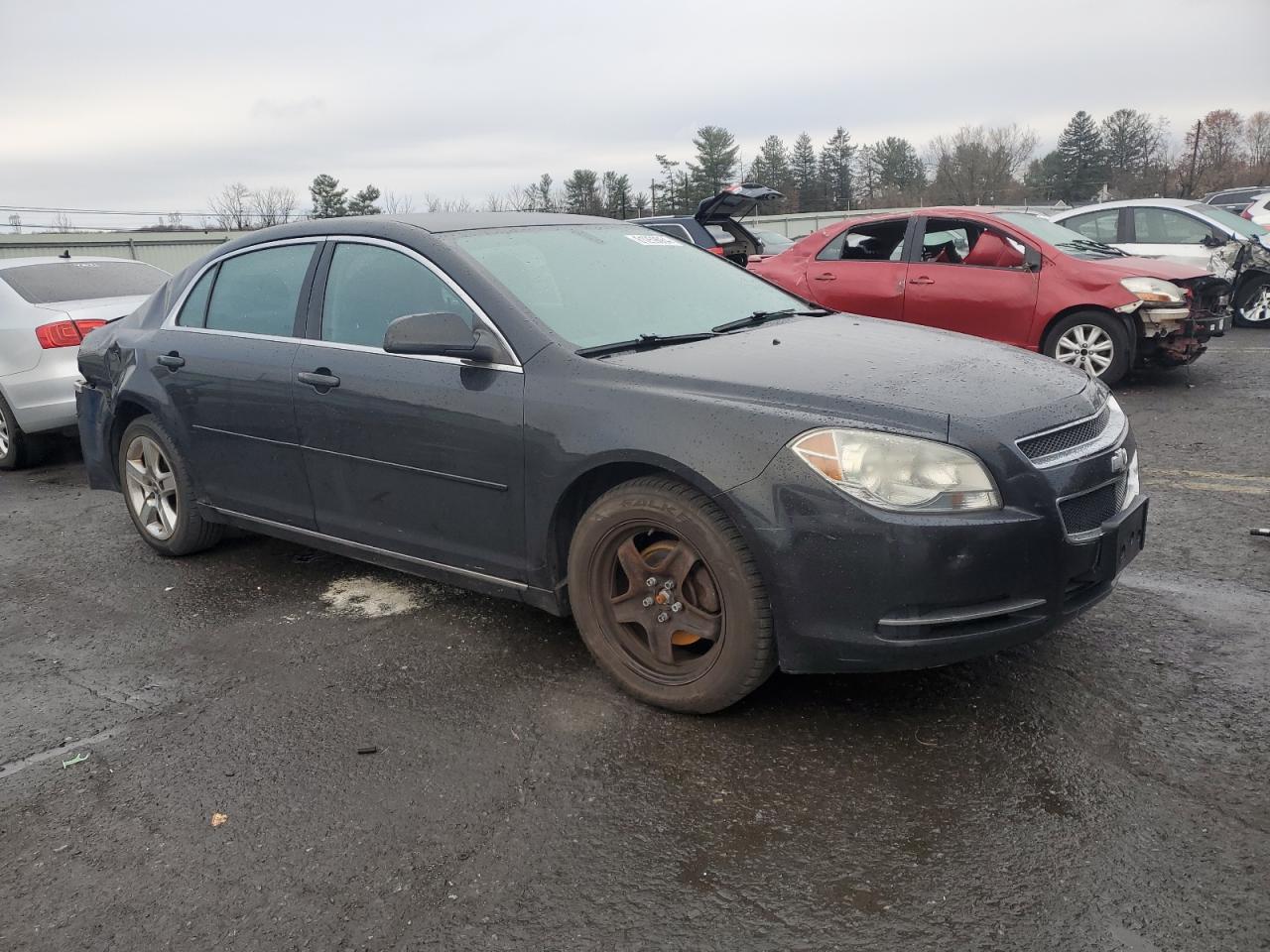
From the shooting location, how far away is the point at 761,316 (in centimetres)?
423

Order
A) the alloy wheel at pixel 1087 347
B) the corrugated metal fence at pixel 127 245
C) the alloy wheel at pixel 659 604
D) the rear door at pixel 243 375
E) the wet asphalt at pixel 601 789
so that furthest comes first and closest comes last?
the corrugated metal fence at pixel 127 245
the alloy wheel at pixel 1087 347
the rear door at pixel 243 375
the alloy wheel at pixel 659 604
the wet asphalt at pixel 601 789

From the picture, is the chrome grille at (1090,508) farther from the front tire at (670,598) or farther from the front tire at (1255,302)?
the front tire at (1255,302)

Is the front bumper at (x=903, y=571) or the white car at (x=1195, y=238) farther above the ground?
the white car at (x=1195, y=238)

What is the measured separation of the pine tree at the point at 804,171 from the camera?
7362cm

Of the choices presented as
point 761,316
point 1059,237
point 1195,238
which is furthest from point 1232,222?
point 761,316

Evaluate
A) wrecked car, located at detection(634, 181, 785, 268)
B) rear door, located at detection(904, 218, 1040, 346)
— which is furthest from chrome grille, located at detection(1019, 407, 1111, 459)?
wrecked car, located at detection(634, 181, 785, 268)

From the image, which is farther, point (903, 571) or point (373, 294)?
point (373, 294)

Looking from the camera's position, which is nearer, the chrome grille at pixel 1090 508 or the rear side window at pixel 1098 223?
the chrome grille at pixel 1090 508

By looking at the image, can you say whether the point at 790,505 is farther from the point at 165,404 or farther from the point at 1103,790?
the point at 165,404

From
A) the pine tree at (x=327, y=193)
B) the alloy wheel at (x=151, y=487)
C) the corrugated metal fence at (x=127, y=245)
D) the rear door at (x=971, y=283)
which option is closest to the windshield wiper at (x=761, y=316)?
the alloy wheel at (x=151, y=487)

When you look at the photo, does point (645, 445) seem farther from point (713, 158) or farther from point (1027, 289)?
→ point (713, 158)

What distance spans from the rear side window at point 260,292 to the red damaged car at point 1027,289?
5776mm

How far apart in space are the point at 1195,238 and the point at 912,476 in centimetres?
1112

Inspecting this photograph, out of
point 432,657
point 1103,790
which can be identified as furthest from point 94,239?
point 1103,790
